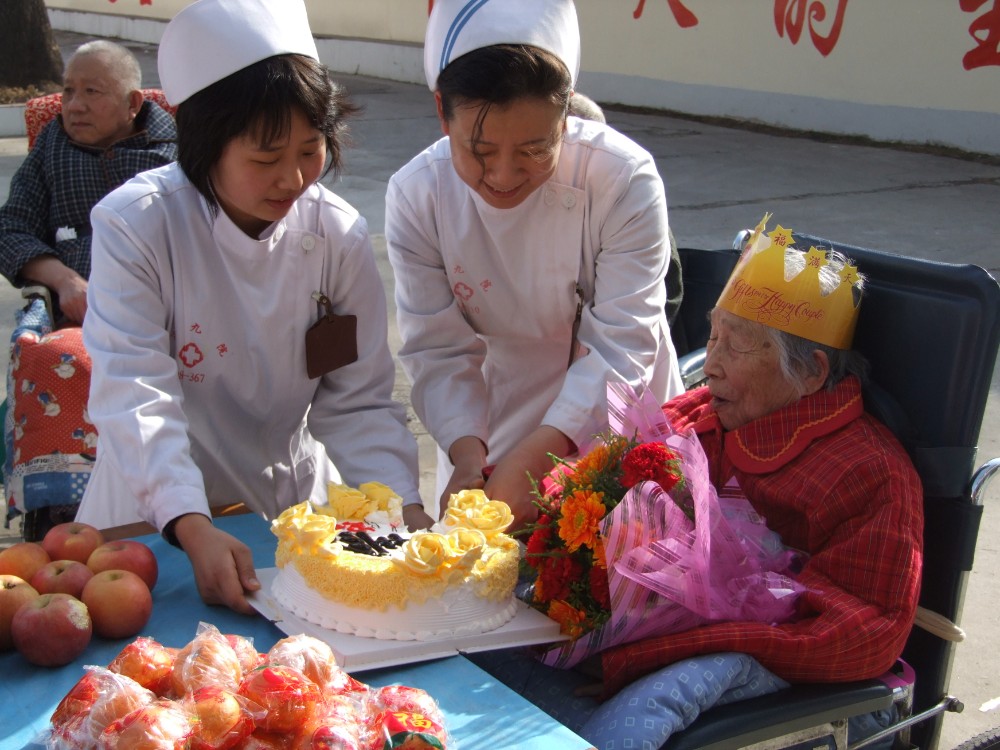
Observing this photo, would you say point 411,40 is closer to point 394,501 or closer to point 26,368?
point 26,368

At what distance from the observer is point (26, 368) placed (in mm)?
3041

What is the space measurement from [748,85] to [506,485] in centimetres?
907

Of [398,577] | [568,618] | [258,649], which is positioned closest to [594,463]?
[568,618]

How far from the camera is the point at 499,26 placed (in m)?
1.93

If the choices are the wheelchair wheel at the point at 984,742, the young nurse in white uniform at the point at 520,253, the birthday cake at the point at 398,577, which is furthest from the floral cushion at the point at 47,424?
the wheelchair wheel at the point at 984,742

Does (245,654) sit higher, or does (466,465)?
(245,654)

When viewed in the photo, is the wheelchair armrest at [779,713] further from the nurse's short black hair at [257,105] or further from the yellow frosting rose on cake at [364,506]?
the nurse's short black hair at [257,105]

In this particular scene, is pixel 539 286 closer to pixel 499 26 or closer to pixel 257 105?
pixel 499 26

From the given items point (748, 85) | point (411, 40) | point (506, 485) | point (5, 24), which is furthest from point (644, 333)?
A: point (411, 40)

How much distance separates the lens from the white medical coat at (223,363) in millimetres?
1907

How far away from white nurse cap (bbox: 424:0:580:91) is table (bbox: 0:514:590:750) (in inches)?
39.3

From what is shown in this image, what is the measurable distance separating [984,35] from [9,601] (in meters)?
8.58

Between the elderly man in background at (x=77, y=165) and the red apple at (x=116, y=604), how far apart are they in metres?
1.91

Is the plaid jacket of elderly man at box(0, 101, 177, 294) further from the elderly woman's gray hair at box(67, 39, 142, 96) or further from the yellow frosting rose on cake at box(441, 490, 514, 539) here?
the yellow frosting rose on cake at box(441, 490, 514, 539)
